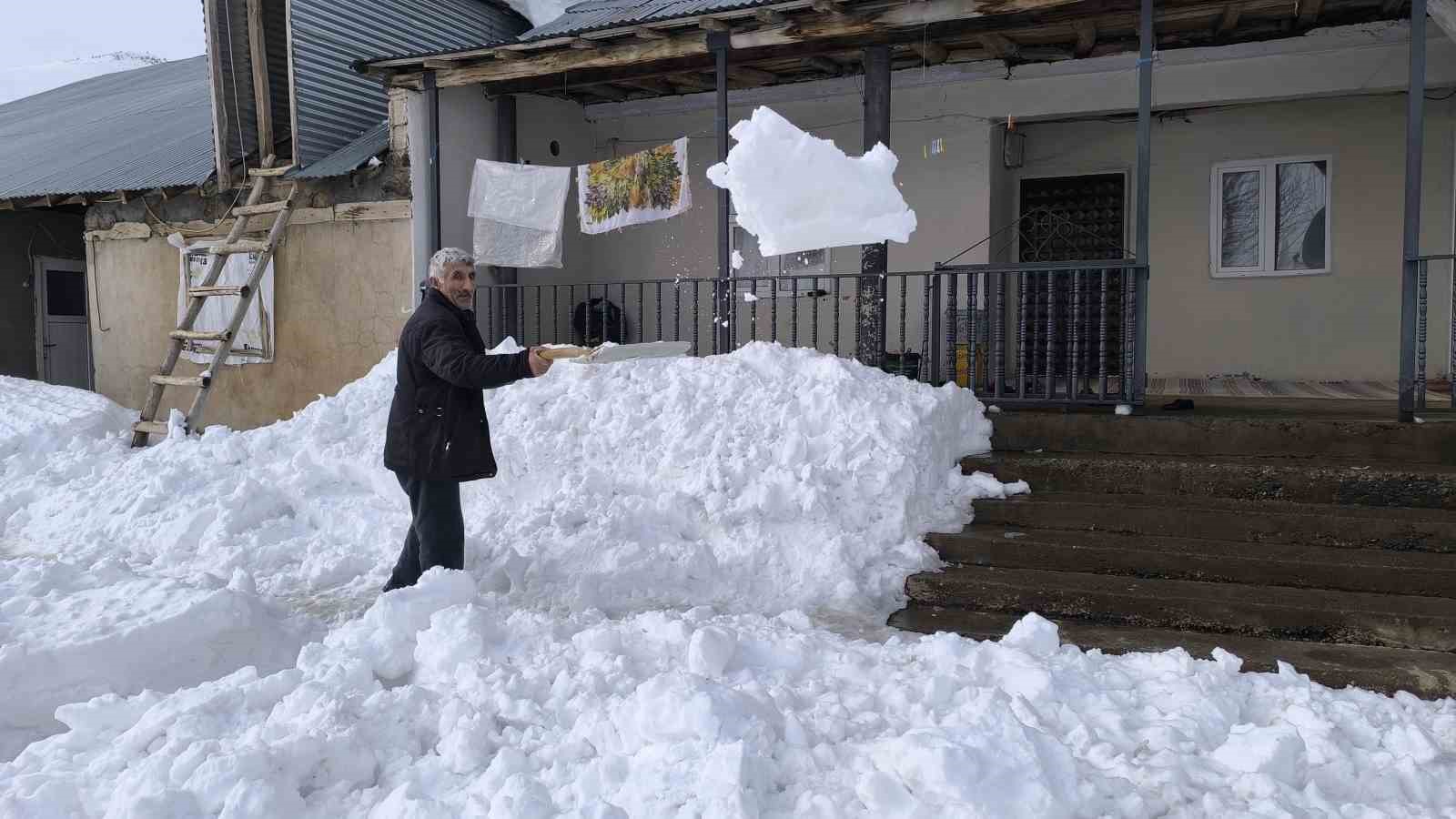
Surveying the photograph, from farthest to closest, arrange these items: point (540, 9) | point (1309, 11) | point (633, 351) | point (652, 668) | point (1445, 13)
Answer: point (540, 9) < point (1309, 11) < point (1445, 13) < point (633, 351) < point (652, 668)

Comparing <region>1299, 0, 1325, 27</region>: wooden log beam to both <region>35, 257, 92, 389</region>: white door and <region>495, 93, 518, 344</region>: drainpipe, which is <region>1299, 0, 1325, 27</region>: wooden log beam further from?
<region>35, 257, 92, 389</region>: white door

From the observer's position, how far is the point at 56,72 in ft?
96.3

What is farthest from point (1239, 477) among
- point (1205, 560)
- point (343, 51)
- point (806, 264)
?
point (343, 51)

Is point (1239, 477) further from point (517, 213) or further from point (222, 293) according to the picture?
point (222, 293)

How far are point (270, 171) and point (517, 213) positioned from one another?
256 cm

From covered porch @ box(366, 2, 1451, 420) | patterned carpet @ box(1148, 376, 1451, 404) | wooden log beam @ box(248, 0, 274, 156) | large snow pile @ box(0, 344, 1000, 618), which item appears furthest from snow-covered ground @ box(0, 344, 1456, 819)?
wooden log beam @ box(248, 0, 274, 156)

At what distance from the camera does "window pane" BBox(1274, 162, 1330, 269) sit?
29.7 ft

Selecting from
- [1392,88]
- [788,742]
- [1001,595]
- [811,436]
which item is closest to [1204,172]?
[1392,88]

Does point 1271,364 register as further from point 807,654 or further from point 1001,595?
point 807,654

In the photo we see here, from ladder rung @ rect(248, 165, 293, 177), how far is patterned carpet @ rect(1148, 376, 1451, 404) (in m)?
7.83

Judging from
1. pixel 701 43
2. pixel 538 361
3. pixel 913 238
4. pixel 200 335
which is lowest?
pixel 538 361

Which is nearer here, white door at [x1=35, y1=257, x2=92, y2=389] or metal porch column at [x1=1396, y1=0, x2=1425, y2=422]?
metal porch column at [x1=1396, y1=0, x2=1425, y2=422]

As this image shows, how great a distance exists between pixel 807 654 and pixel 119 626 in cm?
261

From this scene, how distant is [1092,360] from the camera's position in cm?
979
